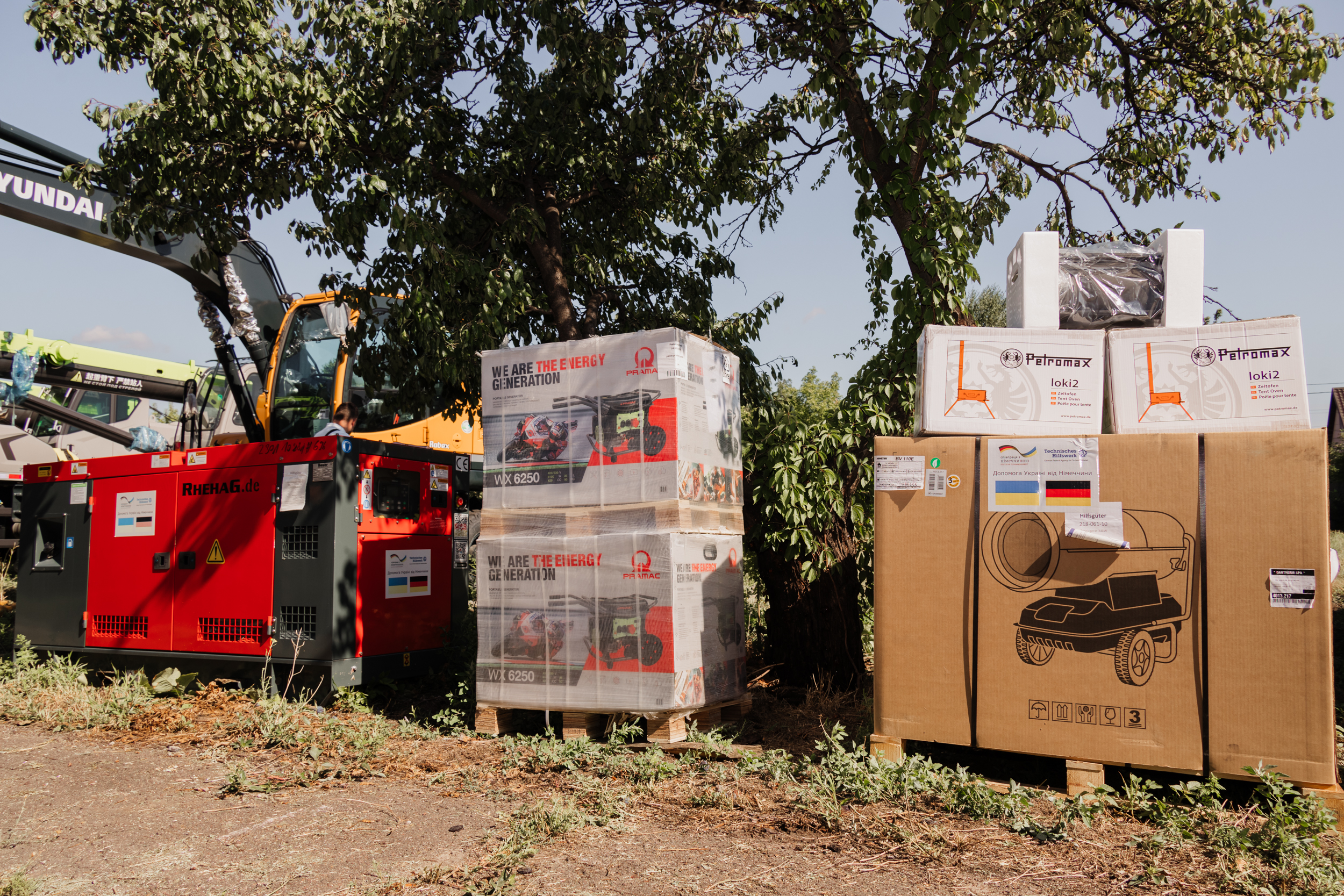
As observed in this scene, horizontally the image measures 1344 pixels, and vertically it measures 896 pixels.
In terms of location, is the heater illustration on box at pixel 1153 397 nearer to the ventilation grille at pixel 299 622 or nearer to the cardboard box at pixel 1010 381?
the cardboard box at pixel 1010 381

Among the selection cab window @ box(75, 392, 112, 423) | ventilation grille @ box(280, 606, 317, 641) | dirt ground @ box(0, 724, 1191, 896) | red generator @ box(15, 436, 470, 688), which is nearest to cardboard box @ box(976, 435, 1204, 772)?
dirt ground @ box(0, 724, 1191, 896)

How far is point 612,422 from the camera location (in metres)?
4.84

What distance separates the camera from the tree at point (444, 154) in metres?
6.05

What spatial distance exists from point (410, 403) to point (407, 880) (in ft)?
15.4

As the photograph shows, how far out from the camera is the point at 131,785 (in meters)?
4.54

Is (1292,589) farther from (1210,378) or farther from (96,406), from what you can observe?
(96,406)

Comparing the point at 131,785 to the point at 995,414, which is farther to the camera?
the point at 131,785

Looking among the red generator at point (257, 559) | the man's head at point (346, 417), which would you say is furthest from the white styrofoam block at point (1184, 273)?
the man's head at point (346, 417)

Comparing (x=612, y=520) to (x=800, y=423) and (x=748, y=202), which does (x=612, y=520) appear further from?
(x=748, y=202)

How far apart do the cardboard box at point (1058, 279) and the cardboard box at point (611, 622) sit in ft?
6.51

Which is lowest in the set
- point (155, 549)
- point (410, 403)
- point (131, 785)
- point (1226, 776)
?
point (131, 785)

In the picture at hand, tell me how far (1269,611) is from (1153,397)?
0.98 meters

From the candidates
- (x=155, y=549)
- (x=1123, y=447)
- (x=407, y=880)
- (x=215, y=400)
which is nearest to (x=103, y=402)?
(x=215, y=400)

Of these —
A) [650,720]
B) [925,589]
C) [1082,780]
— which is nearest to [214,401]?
[650,720]
